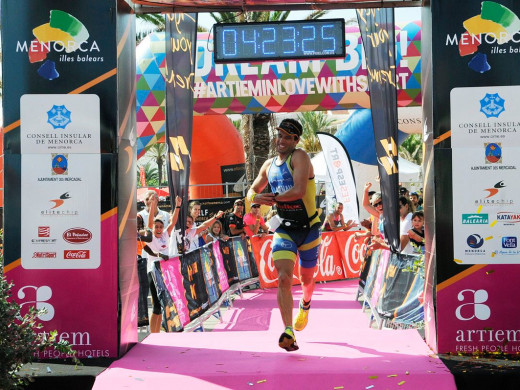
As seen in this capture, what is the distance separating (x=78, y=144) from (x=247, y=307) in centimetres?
778

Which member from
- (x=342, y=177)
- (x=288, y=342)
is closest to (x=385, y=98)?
(x=288, y=342)

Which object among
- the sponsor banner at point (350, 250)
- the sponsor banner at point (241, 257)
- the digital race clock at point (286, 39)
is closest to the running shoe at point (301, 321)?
the digital race clock at point (286, 39)

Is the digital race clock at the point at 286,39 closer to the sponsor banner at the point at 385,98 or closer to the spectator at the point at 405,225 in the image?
the sponsor banner at the point at 385,98

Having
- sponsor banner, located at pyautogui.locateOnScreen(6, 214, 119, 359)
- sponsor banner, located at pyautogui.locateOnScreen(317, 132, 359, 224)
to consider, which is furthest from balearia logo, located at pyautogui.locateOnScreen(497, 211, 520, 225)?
sponsor banner, located at pyautogui.locateOnScreen(317, 132, 359, 224)

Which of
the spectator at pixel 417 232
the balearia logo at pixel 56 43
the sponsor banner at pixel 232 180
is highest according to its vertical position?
the balearia logo at pixel 56 43

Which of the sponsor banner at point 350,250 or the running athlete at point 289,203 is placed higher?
the running athlete at point 289,203

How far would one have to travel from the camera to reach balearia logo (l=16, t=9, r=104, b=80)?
642 cm

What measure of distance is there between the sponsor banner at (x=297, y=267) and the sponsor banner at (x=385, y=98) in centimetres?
734

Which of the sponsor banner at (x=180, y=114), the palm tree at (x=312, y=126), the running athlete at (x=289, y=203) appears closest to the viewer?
the running athlete at (x=289, y=203)

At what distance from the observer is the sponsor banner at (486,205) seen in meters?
6.28

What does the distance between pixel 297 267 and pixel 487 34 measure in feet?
35.0

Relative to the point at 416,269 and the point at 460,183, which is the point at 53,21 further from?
the point at 416,269

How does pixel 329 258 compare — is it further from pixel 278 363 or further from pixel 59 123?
pixel 59 123

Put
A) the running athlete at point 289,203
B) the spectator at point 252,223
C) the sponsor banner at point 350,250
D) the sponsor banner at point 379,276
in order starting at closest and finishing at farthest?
the running athlete at point 289,203 < the sponsor banner at point 379,276 < the spectator at point 252,223 < the sponsor banner at point 350,250
